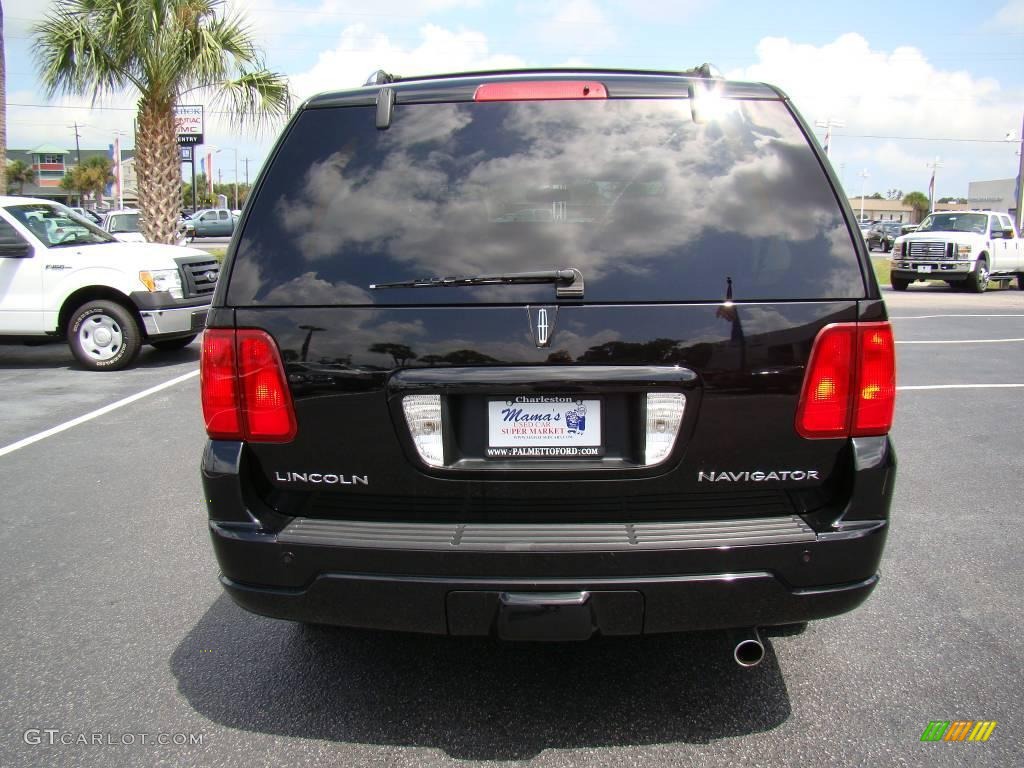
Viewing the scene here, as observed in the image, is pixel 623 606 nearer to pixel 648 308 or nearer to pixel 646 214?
pixel 648 308

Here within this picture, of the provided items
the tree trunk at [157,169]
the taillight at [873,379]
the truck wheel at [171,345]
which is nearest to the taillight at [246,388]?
the taillight at [873,379]

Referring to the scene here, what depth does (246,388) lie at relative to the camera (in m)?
2.62

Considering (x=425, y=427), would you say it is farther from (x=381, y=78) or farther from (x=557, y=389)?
(x=381, y=78)

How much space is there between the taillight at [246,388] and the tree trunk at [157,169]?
15.1 metres

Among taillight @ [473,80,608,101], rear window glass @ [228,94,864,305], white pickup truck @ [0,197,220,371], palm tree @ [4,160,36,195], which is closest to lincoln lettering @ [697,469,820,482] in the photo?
rear window glass @ [228,94,864,305]

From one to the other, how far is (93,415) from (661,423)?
6603mm

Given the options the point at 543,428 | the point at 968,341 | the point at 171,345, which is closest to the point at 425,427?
the point at 543,428

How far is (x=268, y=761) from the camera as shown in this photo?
2662mm

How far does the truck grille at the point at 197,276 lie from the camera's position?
1042cm

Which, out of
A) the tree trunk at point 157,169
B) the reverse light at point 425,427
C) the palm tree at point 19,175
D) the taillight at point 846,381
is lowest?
the reverse light at point 425,427

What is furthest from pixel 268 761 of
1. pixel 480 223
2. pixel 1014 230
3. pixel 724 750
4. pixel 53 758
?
pixel 1014 230

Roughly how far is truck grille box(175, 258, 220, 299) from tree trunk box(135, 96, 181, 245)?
658 centimetres

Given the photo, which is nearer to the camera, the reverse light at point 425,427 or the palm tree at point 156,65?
the reverse light at point 425,427

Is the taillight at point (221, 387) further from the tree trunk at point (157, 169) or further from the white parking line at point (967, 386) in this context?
the tree trunk at point (157, 169)
